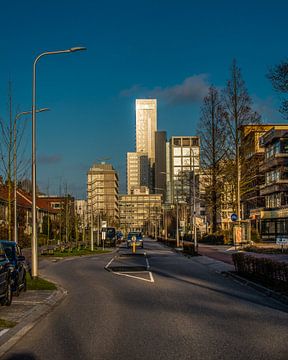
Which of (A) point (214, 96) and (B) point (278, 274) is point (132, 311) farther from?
(A) point (214, 96)

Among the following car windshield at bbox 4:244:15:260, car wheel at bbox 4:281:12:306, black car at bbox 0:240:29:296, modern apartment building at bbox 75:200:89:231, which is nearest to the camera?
car wheel at bbox 4:281:12:306

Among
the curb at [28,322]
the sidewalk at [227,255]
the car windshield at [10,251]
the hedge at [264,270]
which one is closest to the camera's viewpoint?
the curb at [28,322]

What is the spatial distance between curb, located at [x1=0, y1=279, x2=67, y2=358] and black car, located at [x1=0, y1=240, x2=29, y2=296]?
3.13ft

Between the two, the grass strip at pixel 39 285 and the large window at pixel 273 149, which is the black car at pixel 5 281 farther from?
the large window at pixel 273 149

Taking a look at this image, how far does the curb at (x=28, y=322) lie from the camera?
9.85m

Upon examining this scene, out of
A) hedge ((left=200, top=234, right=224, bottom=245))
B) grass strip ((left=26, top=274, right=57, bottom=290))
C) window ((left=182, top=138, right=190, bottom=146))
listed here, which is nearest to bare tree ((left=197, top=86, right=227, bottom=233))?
hedge ((left=200, top=234, right=224, bottom=245))

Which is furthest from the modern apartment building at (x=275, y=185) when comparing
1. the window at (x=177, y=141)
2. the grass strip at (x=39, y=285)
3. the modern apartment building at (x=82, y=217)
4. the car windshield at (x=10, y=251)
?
the car windshield at (x=10, y=251)

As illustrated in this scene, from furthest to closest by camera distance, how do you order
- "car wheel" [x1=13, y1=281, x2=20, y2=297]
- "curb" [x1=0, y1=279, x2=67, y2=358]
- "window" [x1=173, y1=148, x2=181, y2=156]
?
"window" [x1=173, y1=148, x2=181, y2=156] → "car wheel" [x1=13, y1=281, x2=20, y2=297] → "curb" [x1=0, y1=279, x2=67, y2=358]

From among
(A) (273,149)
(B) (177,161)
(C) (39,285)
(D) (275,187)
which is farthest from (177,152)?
(C) (39,285)

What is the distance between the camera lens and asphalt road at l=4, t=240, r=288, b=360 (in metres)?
8.98

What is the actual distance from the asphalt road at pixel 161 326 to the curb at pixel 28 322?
6.1 inches

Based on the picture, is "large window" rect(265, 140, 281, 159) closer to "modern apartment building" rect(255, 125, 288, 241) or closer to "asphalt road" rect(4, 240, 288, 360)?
"modern apartment building" rect(255, 125, 288, 241)

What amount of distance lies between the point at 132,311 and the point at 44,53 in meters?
12.5

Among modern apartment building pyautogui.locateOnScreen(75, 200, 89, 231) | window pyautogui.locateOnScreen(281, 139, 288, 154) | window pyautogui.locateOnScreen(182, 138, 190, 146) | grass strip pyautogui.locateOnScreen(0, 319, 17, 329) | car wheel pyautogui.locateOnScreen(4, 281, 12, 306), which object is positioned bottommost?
grass strip pyautogui.locateOnScreen(0, 319, 17, 329)
